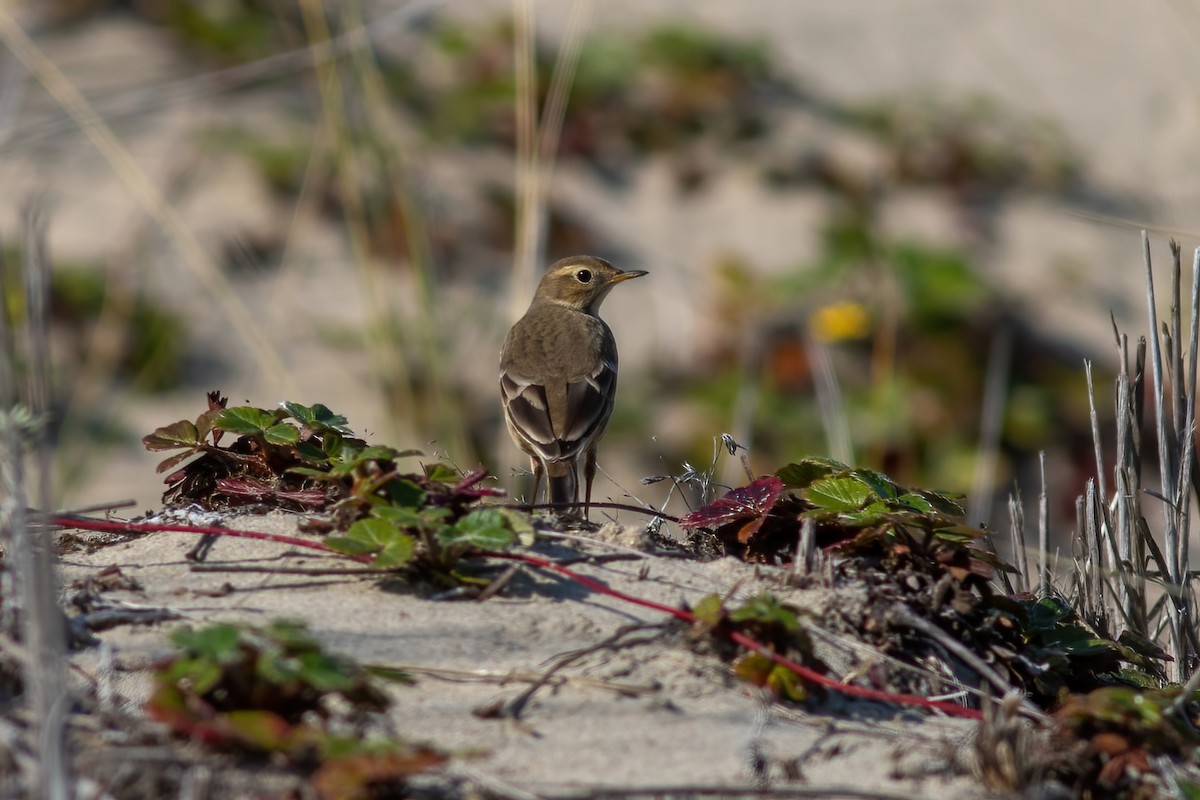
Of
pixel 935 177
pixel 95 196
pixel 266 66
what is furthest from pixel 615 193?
pixel 266 66

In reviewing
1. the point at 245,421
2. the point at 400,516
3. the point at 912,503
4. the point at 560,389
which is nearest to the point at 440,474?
the point at 400,516

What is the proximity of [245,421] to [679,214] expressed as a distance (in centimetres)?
905

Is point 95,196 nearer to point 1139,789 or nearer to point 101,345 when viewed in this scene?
point 101,345

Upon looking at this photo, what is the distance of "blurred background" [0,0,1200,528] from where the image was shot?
1036cm

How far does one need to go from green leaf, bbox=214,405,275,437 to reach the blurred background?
4994mm

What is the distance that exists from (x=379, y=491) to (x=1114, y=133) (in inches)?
473

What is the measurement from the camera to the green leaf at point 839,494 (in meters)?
3.61

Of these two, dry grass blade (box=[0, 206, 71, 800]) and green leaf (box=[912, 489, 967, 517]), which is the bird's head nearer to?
green leaf (box=[912, 489, 967, 517])

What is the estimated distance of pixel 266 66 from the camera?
17.4 feet

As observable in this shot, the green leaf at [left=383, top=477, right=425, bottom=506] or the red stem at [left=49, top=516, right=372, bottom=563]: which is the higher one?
the green leaf at [left=383, top=477, right=425, bottom=506]

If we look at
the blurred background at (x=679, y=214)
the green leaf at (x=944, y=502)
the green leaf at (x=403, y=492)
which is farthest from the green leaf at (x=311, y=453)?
the blurred background at (x=679, y=214)

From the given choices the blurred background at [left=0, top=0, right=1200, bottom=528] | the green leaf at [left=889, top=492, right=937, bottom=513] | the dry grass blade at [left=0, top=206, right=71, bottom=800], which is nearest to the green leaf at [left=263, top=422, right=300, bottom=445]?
the dry grass blade at [left=0, top=206, right=71, bottom=800]

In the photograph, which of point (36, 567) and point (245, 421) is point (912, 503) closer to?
point (245, 421)

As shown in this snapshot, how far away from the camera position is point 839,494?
3.64m
